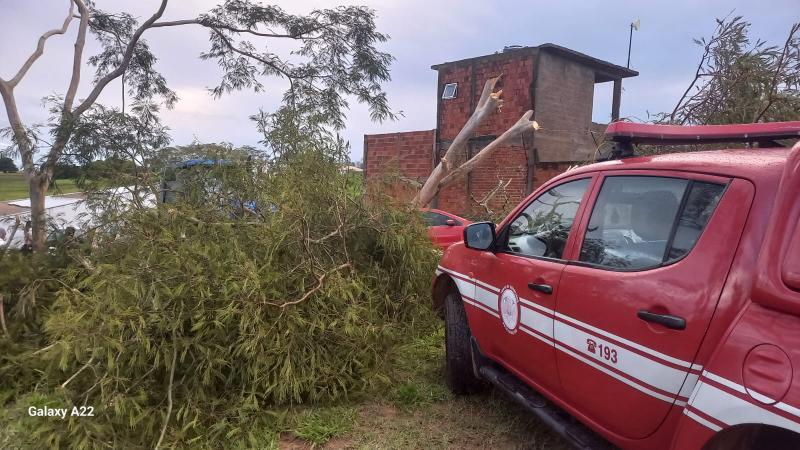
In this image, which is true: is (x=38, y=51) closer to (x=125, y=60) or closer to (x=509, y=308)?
(x=125, y=60)

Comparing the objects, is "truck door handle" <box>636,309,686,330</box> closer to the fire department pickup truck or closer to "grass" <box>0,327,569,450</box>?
the fire department pickup truck

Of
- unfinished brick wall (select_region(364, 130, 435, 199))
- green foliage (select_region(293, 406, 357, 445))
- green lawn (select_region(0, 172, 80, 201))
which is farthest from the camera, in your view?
unfinished brick wall (select_region(364, 130, 435, 199))

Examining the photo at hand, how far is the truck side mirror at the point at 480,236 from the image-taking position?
3236 mm

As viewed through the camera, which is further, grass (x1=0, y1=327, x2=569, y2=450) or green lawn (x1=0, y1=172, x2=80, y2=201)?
green lawn (x1=0, y1=172, x2=80, y2=201)

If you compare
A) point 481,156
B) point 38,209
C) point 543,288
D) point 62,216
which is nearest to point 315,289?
point 543,288

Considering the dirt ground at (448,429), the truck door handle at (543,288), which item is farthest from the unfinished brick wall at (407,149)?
the truck door handle at (543,288)

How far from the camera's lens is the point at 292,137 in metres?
Result: 5.01

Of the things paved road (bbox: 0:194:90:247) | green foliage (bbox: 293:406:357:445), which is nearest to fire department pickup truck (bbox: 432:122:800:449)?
green foliage (bbox: 293:406:357:445)

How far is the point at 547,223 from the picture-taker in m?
2.91

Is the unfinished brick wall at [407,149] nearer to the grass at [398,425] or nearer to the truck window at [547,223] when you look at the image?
the grass at [398,425]

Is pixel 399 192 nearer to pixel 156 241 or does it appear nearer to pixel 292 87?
pixel 156 241

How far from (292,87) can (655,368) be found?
8391mm

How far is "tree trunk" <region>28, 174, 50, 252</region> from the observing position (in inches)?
217

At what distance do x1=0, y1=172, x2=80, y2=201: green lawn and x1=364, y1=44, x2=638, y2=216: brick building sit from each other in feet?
27.7
